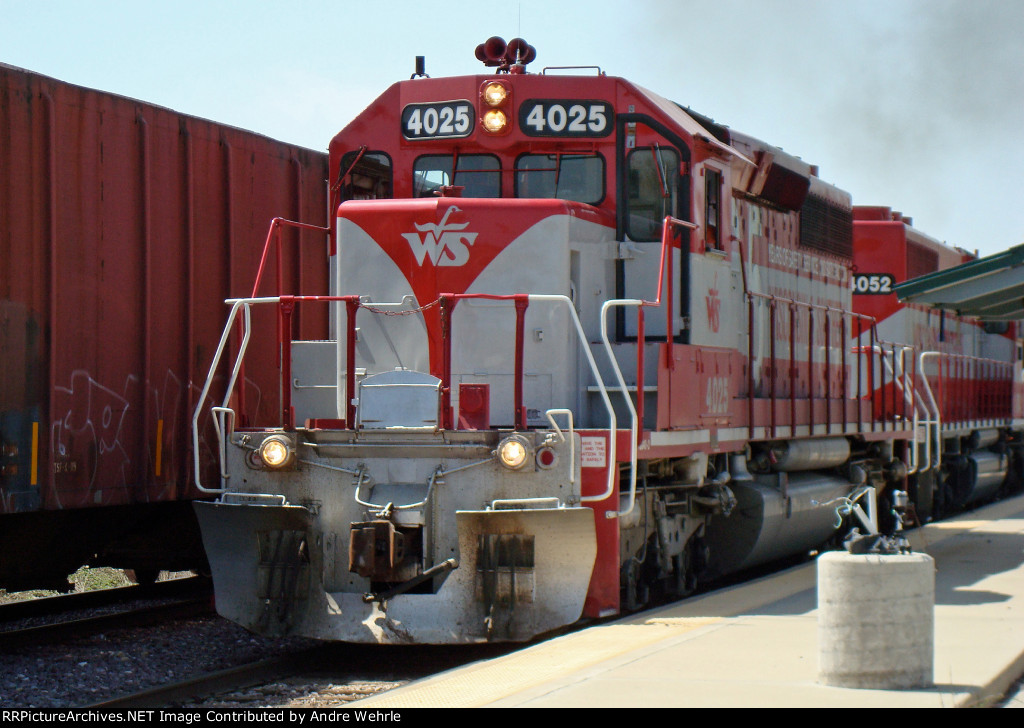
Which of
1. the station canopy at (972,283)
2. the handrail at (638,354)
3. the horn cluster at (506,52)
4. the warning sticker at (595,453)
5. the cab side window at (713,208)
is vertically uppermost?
the horn cluster at (506,52)

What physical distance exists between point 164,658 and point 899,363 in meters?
9.38

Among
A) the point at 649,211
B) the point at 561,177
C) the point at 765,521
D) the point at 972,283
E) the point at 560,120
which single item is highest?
the point at 560,120

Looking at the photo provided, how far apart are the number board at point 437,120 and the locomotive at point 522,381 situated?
2 cm

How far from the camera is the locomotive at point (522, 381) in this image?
745 centimetres

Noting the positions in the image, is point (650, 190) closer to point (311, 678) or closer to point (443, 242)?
point (443, 242)

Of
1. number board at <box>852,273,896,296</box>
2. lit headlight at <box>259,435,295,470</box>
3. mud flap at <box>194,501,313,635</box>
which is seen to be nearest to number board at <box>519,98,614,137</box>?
lit headlight at <box>259,435,295,470</box>

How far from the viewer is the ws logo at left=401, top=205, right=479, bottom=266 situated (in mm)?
8266

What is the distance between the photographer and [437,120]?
8969 mm

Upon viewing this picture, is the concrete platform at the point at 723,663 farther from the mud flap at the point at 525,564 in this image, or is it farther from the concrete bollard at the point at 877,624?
the mud flap at the point at 525,564

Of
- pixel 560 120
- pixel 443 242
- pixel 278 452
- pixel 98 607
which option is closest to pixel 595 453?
pixel 443 242

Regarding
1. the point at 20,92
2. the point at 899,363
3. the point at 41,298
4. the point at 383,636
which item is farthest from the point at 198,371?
the point at 899,363

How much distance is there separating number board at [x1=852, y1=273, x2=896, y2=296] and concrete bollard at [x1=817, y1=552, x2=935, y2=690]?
40.2 feet

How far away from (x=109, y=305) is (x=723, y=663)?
5.26 metres

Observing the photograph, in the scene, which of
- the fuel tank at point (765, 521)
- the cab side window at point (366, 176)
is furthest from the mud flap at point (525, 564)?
the fuel tank at point (765, 521)
